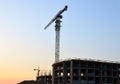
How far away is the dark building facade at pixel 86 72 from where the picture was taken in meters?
141

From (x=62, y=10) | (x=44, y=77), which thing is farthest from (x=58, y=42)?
(x=44, y=77)

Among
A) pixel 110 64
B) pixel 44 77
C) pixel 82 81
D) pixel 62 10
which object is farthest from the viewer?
pixel 44 77

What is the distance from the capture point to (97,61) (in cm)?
14762

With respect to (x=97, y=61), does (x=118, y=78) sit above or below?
below

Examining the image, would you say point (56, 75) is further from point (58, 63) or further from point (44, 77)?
point (44, 77)

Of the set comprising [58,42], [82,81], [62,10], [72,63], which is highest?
[62,10]

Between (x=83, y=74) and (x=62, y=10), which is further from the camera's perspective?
(x=62, y=10)

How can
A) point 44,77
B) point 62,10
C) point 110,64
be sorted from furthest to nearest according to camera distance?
point 44,77, point 62,10, point 110,64

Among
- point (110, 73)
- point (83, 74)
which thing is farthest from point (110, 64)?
point (83, 74)

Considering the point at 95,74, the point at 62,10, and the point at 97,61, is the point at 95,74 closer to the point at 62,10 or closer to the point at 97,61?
the point at 97,61

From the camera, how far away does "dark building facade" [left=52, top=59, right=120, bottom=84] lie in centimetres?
14125

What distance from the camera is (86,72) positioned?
14288cm

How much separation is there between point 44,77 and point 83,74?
55.5 meters

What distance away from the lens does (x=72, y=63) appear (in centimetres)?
14088
